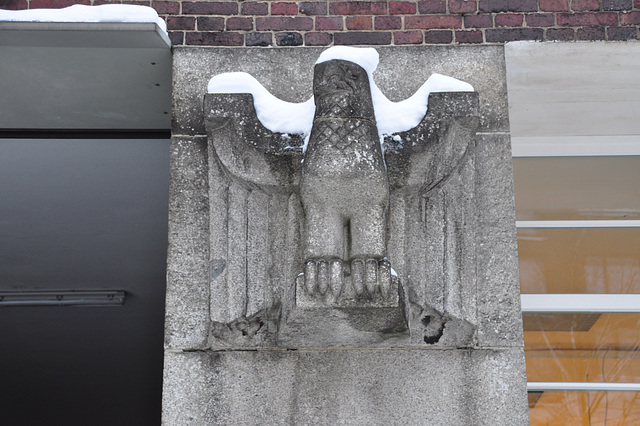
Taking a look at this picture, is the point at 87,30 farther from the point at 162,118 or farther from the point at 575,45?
the point at 575,45

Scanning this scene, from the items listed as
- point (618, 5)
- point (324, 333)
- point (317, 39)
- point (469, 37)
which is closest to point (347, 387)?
point (324, 333)

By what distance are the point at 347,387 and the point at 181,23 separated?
1.70m

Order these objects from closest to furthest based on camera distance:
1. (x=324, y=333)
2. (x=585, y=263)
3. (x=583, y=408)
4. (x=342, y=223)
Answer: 1. (x=342, y=223)
2. (x=324, y=333)
3. (x=583, y=408)
4. (x=585, y=263)

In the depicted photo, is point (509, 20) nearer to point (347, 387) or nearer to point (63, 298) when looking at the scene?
point (347, 387)

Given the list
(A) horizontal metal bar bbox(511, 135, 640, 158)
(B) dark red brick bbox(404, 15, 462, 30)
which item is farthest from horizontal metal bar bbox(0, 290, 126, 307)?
(A) horizontal metal bar bbox(511, 135, 640, 158)

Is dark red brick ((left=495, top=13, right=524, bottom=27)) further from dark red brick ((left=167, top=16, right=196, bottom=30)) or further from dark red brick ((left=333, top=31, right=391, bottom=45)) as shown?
dark red brick ((left=167, top=16, right=196, bottom=30))

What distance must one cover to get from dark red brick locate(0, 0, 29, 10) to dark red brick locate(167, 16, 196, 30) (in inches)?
24.1

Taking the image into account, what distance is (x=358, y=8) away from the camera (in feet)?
9.02

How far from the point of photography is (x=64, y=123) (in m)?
3.39

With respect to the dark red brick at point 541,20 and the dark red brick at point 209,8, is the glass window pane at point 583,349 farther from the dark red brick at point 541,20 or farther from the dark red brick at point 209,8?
the dark red brick at point 209,8

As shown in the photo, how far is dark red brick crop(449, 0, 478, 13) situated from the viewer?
9.03 feet

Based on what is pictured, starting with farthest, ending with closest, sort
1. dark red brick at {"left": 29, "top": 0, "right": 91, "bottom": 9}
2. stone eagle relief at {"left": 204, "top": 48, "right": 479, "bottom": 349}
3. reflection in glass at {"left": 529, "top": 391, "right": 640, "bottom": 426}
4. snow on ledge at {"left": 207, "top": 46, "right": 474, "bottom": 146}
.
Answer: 1. reflection in glass at {"left": 529, "top": 391, "right": 640, "bottom": 426}
2. dark red brick at {"left": 29, "top": 0, "right": 91, "bottom": 9}
3. snow on ledge at {"left": 207, "top": 46, "right": 474, "bottom": 146}
4. stone eagle relief at {"left": 204, "top": 48, "right": 479, "bottom": 349}

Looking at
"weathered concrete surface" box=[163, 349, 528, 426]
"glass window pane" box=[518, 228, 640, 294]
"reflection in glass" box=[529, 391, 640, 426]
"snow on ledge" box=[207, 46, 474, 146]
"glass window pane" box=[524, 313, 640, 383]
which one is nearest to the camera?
"snow on ledge" box=[207, 46, 474, 146]

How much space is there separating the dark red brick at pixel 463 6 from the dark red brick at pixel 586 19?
0.37 metres
